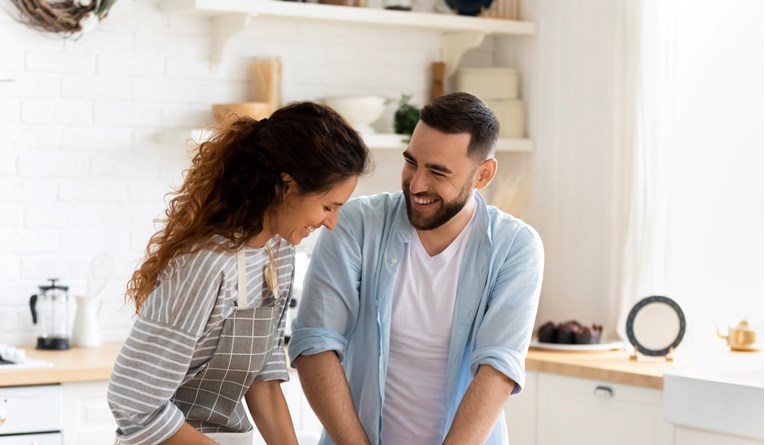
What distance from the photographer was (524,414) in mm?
4020

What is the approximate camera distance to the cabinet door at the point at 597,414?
3580mm

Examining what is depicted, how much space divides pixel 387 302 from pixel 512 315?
0.27 metres

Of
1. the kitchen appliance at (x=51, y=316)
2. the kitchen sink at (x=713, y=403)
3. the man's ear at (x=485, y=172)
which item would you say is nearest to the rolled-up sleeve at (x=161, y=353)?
the man's ear at (x=485, y=172)

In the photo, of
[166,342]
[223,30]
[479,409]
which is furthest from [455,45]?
[166,342]

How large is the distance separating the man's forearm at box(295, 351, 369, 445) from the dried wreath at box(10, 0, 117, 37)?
7.11 feet

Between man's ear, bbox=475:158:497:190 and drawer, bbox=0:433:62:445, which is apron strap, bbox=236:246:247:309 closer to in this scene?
man's ear, bbox=475:158:497:190

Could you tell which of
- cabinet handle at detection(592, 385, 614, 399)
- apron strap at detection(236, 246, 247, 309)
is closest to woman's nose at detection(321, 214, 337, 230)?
apron strap at detection(236, 246, 247, 309)

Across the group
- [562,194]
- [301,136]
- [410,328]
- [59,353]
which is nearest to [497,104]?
[562,194]

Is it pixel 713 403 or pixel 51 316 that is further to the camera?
pixel 51 316

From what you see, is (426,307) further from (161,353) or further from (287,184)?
(161,353)

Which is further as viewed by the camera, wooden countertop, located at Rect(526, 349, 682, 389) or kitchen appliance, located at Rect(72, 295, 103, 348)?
kitchen appliance, located at Rect(72, 295, 103, 348)

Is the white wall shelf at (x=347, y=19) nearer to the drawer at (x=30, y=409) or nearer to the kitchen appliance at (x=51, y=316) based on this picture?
the kitchen appliance at (x=51, y=316)

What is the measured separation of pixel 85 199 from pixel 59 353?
1.97 feet

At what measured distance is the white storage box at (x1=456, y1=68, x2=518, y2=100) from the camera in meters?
4.79
